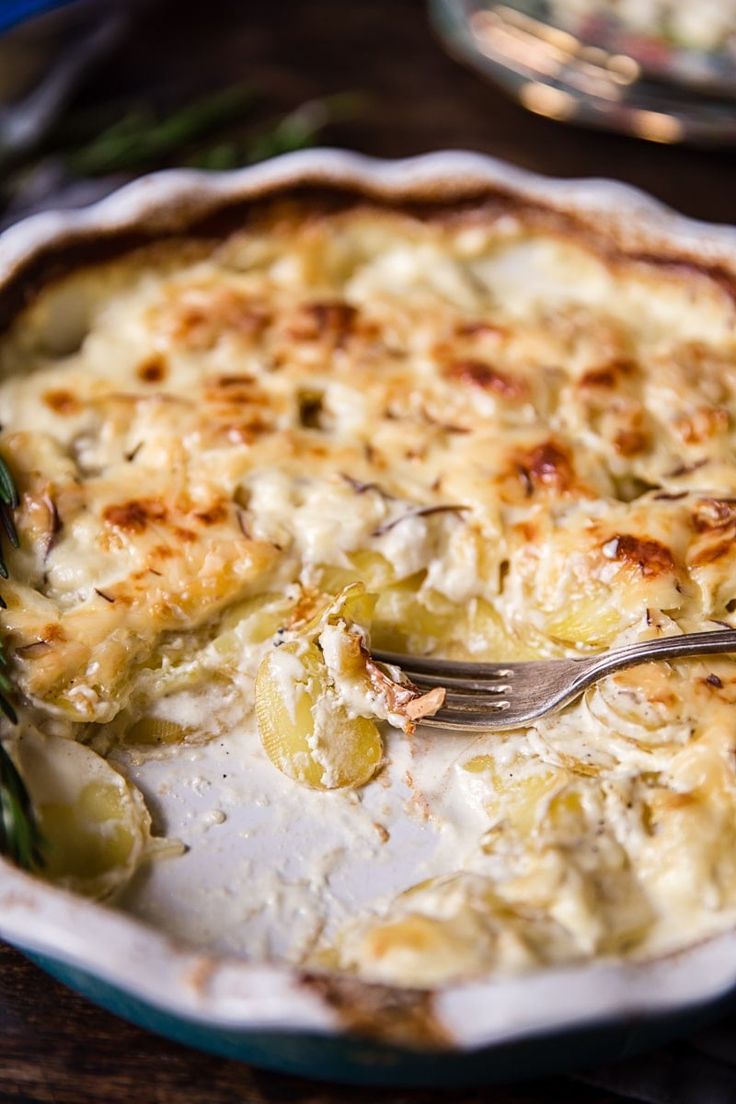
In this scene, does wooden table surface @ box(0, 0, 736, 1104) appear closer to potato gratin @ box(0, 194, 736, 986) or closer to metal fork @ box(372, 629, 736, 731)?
potato gratin @ box(0, 194, 736, 986)

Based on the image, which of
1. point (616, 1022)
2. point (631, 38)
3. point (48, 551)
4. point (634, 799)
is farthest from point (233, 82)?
point (616, 1022)

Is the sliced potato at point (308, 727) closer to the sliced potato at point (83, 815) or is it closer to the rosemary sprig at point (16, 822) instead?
the sliced potato at point (83, 815)

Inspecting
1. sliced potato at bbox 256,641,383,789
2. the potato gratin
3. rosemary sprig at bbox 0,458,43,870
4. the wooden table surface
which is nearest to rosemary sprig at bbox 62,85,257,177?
the wooden table surface

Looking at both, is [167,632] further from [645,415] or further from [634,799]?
[645,415]

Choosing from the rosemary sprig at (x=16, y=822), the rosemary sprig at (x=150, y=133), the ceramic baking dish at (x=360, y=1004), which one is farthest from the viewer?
the rosemary sprig at (x=150, y=133)

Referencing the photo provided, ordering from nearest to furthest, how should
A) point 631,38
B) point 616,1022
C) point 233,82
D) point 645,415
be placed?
point 616,1022
point 645,415
point 631,38
point 233,82

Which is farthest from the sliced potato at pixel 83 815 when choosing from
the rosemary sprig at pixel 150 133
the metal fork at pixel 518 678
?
the rosemary sprig at pixel 150 133
